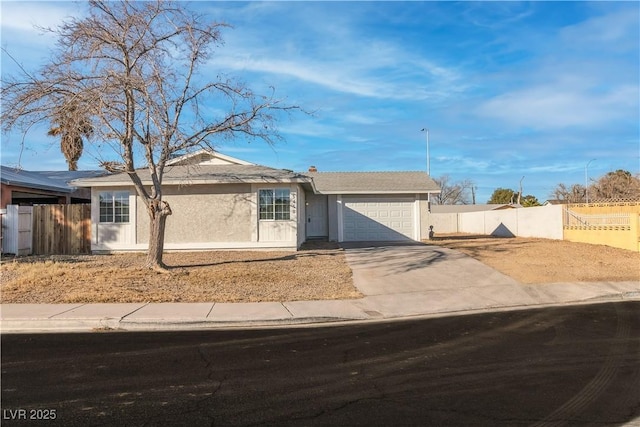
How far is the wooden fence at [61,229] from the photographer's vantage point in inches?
743

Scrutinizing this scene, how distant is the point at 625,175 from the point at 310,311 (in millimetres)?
41783

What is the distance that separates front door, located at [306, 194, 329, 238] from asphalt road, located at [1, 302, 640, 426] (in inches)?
702

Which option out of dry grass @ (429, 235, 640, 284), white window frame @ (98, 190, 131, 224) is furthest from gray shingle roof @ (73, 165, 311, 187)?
dry grass @ (429, 235, 640, 284)

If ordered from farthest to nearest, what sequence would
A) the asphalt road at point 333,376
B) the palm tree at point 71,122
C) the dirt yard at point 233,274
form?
the palm tree at point 71,122 → the dirt yard at point 233,274 → the asphalt road at point 333,376

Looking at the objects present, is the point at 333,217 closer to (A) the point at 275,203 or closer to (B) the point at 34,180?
(A) the point at 275,203

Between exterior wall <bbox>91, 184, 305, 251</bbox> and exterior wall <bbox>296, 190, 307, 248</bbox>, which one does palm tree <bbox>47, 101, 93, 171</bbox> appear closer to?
exterior wall <bbox>91, 184, 305, 251</bbox>

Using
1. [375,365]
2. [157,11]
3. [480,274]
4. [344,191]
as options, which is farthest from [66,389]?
[344,191]

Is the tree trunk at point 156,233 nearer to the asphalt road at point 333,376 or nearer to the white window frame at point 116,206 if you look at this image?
the asphalt road at point 333,376

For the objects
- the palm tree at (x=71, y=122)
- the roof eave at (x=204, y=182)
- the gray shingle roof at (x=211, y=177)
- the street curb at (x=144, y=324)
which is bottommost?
the street curb at (x=144, y=324)

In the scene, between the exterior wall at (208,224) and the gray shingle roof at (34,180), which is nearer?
the exterior wall at (208,224)

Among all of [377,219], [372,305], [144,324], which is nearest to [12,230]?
[144,324]

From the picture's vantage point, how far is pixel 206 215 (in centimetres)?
1912

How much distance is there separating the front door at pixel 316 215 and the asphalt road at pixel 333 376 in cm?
1784

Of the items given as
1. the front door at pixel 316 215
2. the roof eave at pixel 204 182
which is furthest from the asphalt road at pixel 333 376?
the front door at pixel 316 215
